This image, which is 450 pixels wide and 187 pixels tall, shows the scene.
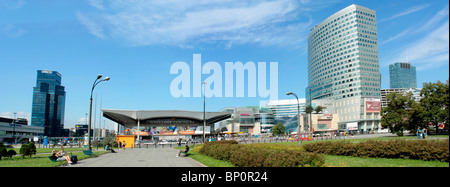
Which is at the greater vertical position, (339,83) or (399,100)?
(339,83)

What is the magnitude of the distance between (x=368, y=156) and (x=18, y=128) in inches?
5999

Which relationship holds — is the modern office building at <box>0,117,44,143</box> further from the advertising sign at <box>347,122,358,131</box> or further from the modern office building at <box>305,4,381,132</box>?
the modern office building at <box>305,4,381,132</box>

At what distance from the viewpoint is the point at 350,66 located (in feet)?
490

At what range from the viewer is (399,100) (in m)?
47.4

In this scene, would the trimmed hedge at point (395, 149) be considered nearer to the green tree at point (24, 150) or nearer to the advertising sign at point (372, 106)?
the green tree at point (24, 150)

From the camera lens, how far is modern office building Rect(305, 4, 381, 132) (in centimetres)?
12575

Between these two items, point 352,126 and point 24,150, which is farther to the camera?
point 352,126

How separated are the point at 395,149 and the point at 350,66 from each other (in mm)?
145079

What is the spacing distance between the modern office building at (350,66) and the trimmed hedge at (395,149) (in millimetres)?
109825

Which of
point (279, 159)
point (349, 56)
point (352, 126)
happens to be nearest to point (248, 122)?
point (352, 126)

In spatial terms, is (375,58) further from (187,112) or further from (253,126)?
(187,112)

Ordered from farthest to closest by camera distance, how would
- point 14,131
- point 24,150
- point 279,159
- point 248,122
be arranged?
point 248,122 → point 14,131 → point 24,150 → point 279,159

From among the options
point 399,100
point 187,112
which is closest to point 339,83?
point 187,112

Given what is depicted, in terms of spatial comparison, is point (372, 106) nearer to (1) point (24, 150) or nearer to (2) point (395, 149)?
(2) point (395, 149)
